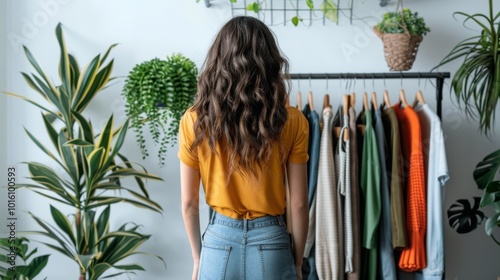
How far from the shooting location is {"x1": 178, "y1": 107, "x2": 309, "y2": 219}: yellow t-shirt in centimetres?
168

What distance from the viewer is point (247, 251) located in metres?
1.67

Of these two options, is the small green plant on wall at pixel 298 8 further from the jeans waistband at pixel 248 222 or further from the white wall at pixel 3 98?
the jeans waistband at pixel 248 222

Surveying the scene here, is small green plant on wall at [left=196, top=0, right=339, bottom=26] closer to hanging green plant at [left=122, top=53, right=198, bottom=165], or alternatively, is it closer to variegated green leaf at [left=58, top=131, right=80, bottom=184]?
hanging green plant at [left=122, top=53, right=198, bottom=165]

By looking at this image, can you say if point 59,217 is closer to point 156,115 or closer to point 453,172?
point 156,115

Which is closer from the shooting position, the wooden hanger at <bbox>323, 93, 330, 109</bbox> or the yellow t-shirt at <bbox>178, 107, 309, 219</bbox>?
the yellow t-shirt at <bbox>178, 107, 309, 219</bbox>

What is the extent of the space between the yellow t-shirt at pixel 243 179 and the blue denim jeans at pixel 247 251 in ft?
0.11

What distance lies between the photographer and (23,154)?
3129 mm

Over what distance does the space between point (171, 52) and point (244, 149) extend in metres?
1.62

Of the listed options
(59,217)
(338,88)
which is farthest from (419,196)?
(59,217)

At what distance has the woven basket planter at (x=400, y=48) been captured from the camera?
2740mm

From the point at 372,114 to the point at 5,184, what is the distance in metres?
1.91

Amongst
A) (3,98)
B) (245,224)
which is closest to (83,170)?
(3,98)

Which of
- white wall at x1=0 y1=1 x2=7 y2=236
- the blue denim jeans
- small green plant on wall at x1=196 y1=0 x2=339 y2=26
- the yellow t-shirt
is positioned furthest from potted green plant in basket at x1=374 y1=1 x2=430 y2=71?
white wall at x1=0 y1=1 x2=7 y2=236

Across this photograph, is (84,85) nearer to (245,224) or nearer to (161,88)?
(161,88)
